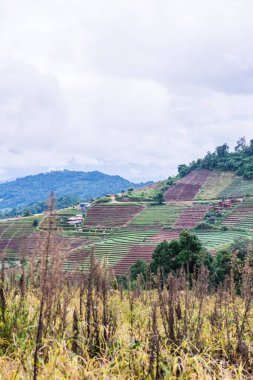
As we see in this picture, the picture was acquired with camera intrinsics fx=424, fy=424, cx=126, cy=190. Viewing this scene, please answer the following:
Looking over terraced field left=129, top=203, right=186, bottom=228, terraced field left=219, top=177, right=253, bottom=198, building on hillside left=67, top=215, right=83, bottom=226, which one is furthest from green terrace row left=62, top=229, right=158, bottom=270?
terraced field left=219, top=177, right=253, bottom=198

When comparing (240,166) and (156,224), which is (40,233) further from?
(240,166)

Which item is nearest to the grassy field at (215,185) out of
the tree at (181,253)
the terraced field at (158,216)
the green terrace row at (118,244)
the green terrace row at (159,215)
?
the terraced field at (158,216)

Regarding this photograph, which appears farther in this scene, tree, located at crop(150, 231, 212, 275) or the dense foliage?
the dense foliage

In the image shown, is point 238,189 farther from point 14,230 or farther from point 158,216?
point 14,230

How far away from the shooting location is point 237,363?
412cm

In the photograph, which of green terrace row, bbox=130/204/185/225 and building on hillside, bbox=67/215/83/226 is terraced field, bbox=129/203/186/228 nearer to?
green terrace row, bbox=130/204/185/225

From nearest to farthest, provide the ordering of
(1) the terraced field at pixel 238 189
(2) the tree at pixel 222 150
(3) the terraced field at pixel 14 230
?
1. (3) the terraced field at pixel 14 230
2. (1) the terraced field at pixel 238 189
3. (2) the tree at pixel 222 150

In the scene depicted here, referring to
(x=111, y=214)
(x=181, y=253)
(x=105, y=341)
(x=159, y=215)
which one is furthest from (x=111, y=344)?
(x=111, y=214)

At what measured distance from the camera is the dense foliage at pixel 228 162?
67.4 m

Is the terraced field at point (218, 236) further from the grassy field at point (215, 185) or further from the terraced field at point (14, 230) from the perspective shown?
the terraced field at point (14, 230)

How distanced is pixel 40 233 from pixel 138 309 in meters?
2.73

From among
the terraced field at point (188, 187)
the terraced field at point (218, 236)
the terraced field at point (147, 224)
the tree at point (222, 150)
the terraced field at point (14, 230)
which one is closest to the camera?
the terraced field at point (218, 236)

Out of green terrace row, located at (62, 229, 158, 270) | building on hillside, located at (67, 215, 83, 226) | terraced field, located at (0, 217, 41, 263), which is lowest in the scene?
green terrace row, located at (62, 229, 158, 270)

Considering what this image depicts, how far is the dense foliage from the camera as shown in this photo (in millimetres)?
67438
